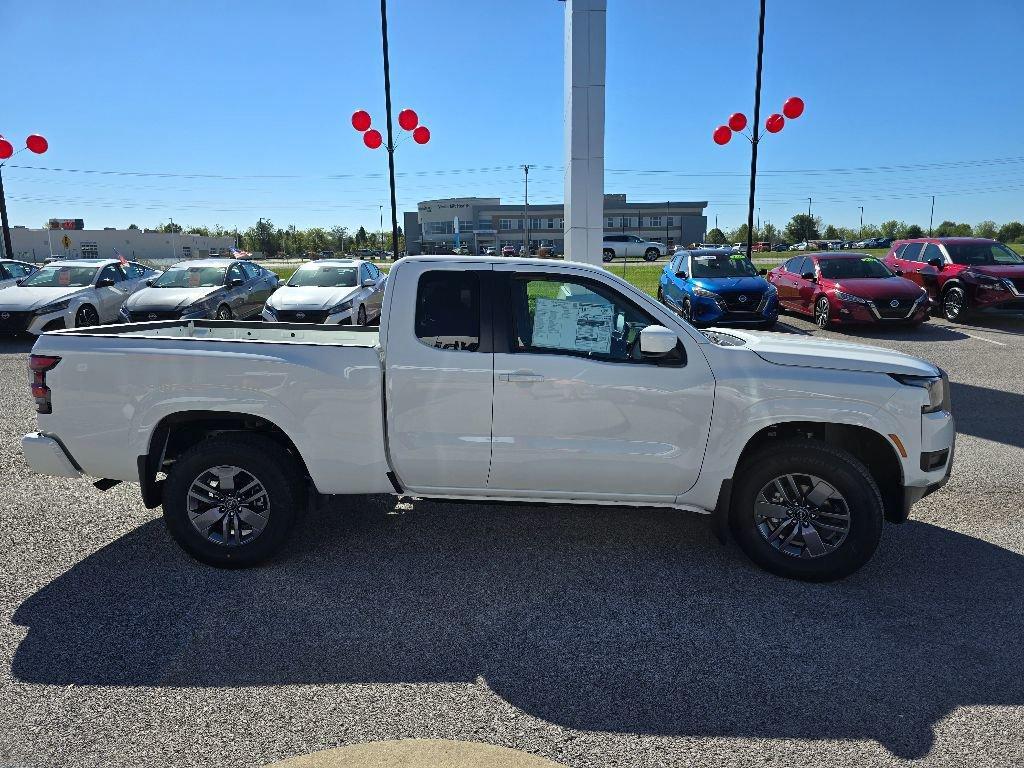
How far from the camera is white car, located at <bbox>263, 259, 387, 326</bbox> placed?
12.3 meters

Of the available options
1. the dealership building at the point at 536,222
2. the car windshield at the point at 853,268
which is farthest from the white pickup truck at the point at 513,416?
the dealership building at the point at 536,222

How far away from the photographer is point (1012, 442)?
671 cm

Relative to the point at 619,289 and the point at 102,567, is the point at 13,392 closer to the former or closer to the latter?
the point at 102,567

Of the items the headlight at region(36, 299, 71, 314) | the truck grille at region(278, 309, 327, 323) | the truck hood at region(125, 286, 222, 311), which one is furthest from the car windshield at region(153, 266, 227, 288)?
the truck grille at region(278, 309, 327, 323)

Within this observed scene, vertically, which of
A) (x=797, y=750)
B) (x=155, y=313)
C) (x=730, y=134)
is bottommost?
(x=797, y=750)

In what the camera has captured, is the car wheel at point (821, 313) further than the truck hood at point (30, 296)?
Yes

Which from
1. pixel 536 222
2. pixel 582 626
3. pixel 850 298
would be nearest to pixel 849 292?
pixel 850 298

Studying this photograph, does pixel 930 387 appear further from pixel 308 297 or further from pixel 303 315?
pixel 308 297

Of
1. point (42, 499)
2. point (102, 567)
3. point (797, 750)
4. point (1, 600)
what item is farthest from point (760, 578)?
point (42, 499)

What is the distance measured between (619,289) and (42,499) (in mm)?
4615

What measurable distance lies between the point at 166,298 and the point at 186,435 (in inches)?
380

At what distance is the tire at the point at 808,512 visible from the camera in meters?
3.86

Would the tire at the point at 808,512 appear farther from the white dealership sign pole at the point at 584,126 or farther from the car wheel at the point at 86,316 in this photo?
the car wheel at the point at 86,316

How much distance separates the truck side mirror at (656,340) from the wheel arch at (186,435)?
2.09 m
